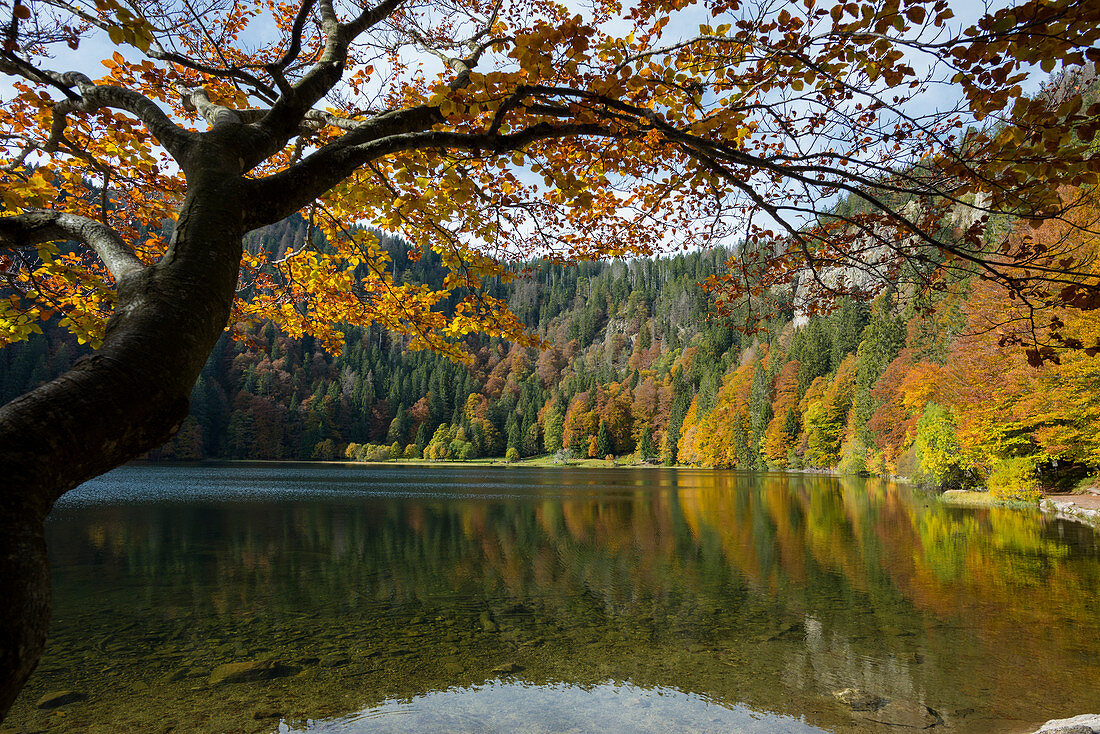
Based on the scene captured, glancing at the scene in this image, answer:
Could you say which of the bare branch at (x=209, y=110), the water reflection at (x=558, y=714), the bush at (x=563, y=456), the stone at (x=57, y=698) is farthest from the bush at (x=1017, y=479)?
the bush at (x=563, y=456)

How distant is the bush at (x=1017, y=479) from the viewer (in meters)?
23.8

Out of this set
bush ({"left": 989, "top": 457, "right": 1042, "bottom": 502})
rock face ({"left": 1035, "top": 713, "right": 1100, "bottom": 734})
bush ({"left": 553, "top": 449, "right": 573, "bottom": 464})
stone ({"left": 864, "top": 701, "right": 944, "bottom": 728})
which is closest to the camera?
rock face ({"left": 1035, "top": 713, "right": 1100, "bottom": 734})

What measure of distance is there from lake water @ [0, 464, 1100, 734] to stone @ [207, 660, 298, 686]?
0.06 meters

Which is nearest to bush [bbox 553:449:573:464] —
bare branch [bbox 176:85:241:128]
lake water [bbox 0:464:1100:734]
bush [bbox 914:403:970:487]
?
bush [bbox 914:403:970:487]

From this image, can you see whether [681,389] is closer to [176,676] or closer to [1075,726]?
[1075,726]

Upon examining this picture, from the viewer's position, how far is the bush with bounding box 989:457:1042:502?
23.8 meters

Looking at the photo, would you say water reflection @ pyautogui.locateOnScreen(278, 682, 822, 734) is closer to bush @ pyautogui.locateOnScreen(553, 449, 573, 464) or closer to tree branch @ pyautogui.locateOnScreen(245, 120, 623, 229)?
tree branch @ pyautogui.locateOnScreen(245, 120, 623, 229)

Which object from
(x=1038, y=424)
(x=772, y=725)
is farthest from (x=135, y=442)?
(x=1038, y=424)

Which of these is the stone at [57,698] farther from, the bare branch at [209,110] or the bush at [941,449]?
the bush at [941,449]

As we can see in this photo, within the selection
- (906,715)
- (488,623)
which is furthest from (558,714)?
(906,715)

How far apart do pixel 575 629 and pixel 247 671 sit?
4914 millimetres

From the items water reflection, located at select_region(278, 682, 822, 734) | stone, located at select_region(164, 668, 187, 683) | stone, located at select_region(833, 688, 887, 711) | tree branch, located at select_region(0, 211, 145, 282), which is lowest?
stone, located at select_region(164, 668, 187, 683)

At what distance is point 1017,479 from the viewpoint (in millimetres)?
23953

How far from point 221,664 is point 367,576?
17.3 ft
